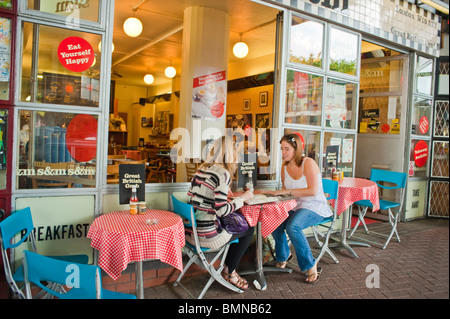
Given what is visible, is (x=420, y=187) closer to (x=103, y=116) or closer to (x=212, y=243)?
(x=212, y=243)

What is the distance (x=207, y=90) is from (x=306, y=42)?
2.08 meters

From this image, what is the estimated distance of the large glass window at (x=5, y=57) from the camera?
3.18 m

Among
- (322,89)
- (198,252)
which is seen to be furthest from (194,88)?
(198,252)

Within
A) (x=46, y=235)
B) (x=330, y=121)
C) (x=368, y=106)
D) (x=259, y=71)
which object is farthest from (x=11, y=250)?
(x=259, y=71)

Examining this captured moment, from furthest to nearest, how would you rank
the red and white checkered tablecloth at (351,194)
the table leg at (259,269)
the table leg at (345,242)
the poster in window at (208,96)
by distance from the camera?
the poster in window at (208,96)
the table leg at (345,242)
the red and white checkered tablecloth at (351,194)
the table leg at (259,269)

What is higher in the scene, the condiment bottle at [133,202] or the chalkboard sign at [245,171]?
the chalkboard sign at [245,171]

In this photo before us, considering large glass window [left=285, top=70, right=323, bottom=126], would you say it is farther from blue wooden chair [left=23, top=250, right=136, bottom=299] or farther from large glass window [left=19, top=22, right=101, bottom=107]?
blue wooden chair [left=23, top=250, right=136, bottom=299]

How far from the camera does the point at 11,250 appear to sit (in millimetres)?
3229

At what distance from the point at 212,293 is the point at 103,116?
212 centimetres

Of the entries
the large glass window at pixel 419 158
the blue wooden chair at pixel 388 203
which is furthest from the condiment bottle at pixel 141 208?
the large glass window at pixel 419 158

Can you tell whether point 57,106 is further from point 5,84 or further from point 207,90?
point 207,90

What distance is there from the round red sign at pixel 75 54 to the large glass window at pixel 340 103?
3520mm

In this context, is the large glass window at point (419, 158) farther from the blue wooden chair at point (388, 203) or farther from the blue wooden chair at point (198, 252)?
the blue wooden chair at point (198, 252)

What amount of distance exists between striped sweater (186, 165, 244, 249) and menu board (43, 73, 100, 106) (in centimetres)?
138
